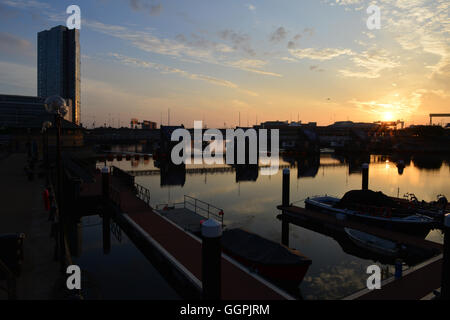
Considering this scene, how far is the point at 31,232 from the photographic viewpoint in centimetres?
1733

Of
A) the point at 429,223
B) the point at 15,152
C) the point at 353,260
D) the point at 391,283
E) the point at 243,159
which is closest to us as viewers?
the point at 391,283

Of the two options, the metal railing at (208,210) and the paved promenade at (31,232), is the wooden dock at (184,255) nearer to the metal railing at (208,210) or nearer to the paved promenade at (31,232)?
the metal railing at (208,210)

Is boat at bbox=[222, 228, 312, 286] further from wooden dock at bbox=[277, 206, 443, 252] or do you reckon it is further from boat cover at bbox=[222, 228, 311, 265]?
wooden dock at bbox=[277, 206, 443, 252]

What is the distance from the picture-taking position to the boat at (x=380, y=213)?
1019 inches

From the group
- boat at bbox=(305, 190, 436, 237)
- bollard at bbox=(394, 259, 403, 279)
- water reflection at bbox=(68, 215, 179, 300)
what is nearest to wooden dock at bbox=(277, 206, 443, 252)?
boat at bbox=(305, 190, 436, 237)

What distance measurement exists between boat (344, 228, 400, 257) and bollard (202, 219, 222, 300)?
58.3 ft

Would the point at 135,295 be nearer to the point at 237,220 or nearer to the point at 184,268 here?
the point at 184,268

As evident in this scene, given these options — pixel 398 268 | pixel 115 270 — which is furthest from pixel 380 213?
pixel 115 270

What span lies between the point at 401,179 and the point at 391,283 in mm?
61377

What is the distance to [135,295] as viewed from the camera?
1723cm

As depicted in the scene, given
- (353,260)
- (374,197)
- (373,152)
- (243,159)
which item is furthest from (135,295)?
(373,152)

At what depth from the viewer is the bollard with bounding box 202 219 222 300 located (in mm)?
10358

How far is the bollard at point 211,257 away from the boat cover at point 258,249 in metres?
6.45

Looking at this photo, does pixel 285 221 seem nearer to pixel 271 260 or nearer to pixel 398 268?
pixel 271 260
